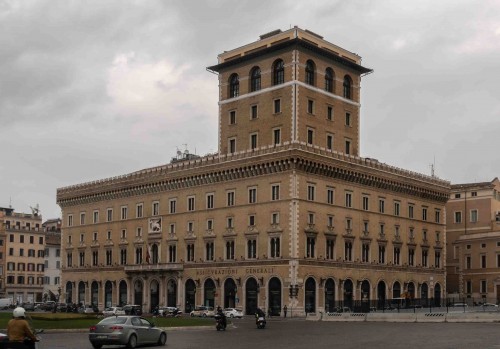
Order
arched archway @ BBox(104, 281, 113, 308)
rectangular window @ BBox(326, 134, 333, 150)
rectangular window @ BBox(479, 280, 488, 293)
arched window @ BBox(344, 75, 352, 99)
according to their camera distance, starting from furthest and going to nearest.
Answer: rectangular window @ BBox(479, 280, 488, 293) → arched archway @ BBox(104, 281, 113, 308) → arched window @ BBox(344, 75, 352, 99) → rectangular window @ BBox(326, 134, 333, 150)

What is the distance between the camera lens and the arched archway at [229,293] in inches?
3634

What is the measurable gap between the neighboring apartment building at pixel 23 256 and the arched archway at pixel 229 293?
63.5 m

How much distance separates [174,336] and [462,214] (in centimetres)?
8490

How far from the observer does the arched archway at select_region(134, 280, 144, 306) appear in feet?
342

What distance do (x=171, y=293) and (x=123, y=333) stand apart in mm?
64873

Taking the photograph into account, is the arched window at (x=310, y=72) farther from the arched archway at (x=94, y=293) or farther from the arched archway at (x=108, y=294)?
the arched archway at (x=94, y=293)

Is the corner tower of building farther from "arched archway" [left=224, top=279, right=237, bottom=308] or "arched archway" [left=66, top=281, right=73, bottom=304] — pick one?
"arched archway" [left=66, top=281, right=73, bottom=304]

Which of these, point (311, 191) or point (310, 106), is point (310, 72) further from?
point (311, 191)

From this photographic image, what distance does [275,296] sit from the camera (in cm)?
8788

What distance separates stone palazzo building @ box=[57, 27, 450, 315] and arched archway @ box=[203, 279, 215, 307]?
13 centimetres

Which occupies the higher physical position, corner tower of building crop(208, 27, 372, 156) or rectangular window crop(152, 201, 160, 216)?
corner tower of building crop(208, 27, 372, 156)

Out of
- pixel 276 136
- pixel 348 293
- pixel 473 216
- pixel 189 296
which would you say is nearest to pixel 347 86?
A: pixel 276 136

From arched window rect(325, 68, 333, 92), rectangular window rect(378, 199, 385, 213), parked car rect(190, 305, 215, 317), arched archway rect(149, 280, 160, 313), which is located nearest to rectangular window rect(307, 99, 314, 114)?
arched window rect(325, 68, 333, 92)

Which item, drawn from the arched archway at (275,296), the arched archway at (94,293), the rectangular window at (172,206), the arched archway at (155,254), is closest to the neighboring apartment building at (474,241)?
the arched archway at (275,296)
